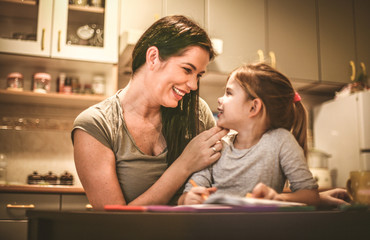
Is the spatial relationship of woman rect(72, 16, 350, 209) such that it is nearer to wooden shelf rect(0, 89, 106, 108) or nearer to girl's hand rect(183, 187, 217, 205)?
girl's hand rect(183, 187, 217, 205)

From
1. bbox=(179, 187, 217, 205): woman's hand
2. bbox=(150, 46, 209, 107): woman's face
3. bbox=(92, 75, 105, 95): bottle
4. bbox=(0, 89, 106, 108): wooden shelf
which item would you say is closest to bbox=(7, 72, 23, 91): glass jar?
bbox=(0, 89, 106, 108): wooden shelf

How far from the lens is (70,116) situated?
2.25 m

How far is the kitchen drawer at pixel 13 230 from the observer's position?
5.52 feet

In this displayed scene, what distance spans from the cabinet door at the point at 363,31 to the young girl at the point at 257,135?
2021mm

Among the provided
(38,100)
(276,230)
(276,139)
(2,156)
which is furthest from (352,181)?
(2,156)

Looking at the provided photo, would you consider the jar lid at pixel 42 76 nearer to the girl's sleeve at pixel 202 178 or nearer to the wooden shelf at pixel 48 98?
Result: the wooden shelf at pixel 48 98

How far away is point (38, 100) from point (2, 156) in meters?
0.36

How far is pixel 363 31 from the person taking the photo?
9.10 ft

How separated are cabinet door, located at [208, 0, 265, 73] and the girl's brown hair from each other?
55.3 inches

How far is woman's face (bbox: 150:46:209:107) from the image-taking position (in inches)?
37.3

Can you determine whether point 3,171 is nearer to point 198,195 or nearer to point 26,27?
point 26,27

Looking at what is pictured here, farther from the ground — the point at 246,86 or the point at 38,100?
the point at 38,100

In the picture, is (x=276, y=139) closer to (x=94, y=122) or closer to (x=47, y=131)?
(x=94, y=122)

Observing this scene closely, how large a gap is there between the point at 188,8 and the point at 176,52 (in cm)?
146
